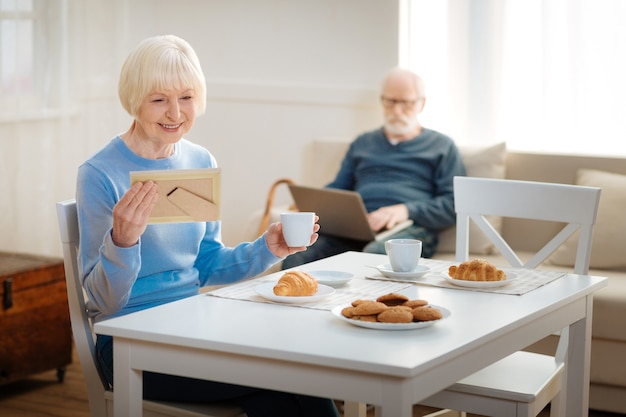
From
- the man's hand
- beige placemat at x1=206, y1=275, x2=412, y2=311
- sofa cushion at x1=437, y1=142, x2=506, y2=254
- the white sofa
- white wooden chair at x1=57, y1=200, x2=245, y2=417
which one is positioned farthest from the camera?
sofa cushion at x1=437, y1=142, x2=506, y2=254

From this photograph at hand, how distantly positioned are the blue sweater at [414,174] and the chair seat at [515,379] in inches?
57.3

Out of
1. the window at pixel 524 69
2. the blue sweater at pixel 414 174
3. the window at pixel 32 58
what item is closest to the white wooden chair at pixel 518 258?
the blue sweater at pixel 414 174

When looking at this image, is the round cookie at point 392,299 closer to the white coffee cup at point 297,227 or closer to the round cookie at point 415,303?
the round cookie at point 415,303

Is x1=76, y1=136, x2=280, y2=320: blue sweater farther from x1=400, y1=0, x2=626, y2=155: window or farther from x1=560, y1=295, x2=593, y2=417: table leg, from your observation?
x1=400, y1=0, x2=626, y2=155: window

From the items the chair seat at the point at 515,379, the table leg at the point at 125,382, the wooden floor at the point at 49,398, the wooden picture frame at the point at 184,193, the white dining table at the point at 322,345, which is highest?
the wooden picture frame at the point at 184,193

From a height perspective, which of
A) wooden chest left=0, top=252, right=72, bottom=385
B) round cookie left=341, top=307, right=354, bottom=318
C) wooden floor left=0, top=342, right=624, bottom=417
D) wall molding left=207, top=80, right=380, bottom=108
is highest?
wall molding left=207, top=80, right=380, bottom=108

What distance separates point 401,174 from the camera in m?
3.94

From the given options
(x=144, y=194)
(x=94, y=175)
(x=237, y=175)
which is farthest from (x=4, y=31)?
(x=144, y=194)

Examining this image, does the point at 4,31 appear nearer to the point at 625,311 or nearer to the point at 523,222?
the point at 523,222

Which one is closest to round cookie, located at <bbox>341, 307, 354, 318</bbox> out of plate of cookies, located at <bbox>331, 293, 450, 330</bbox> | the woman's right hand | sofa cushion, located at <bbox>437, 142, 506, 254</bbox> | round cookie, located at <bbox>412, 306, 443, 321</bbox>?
plate of cookies, located at <bbox>331, 293, 450, 330</bbox>

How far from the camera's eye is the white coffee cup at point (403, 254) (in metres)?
2.12

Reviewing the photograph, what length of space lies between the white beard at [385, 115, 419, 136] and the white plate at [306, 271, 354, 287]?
1.96m

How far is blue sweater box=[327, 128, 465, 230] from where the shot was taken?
3.77m

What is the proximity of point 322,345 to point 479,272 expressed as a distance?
608mm
